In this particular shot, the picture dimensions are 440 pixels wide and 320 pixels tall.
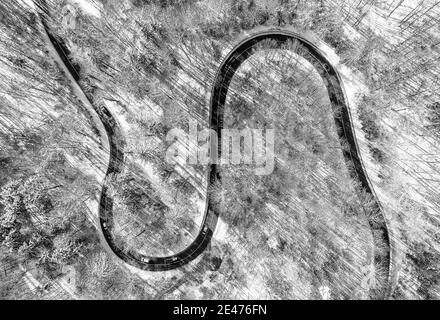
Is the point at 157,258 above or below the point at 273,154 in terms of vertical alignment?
below

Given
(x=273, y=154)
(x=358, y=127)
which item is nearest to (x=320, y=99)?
(x=358, y=127)

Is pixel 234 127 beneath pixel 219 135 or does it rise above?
above

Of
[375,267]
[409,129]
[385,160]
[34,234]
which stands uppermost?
[409,129]

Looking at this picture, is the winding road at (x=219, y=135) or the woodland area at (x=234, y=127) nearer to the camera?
the woodland area at (x=234, y=127)

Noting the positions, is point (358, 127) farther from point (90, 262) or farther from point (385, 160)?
point (90, 262)
